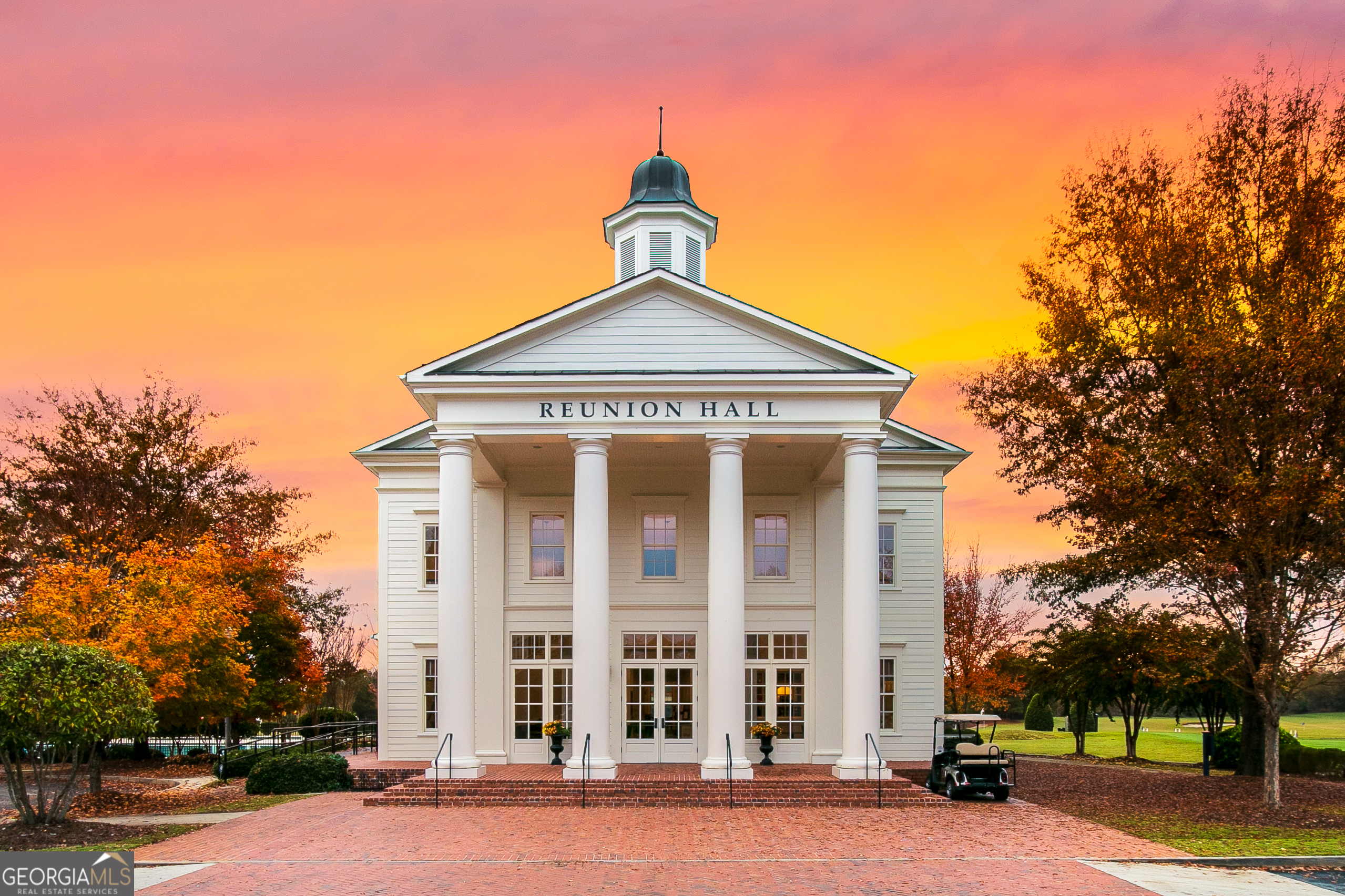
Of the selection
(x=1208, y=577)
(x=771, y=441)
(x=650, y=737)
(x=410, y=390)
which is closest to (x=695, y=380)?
(x=771, y=441)

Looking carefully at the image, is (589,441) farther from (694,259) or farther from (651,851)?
(694,259)

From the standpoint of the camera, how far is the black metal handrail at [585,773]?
21.0 metres

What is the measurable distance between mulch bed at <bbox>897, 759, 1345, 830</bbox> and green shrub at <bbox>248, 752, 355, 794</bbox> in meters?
13.0

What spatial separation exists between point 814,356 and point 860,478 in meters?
2.89

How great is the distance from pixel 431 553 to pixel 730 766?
434 inches

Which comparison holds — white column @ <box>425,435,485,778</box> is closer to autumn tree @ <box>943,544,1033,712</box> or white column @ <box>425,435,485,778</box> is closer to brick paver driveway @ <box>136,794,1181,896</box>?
brick paver driveway @ <box>136,794,1181,896</box>

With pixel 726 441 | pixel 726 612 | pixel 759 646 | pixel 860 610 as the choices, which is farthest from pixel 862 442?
pixel 759 646

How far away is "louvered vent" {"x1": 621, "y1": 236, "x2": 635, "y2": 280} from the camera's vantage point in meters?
31.1

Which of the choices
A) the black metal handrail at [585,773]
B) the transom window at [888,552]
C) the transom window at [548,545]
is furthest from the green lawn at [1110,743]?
the black metal handrail at [585,773]

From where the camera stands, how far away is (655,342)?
24094mm

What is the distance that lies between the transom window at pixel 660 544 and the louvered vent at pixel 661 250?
768 cm

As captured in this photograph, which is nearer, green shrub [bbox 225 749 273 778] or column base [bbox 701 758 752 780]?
column base [bbox 701 758 752 780]

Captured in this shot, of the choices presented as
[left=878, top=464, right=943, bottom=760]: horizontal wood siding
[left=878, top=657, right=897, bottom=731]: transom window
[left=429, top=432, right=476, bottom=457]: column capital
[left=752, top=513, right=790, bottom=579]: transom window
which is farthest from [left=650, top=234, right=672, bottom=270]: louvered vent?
[left=878, top=657, right=897, bottom=731]: transom window

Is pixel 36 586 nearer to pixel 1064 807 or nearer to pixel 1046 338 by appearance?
pixel 1064 807
